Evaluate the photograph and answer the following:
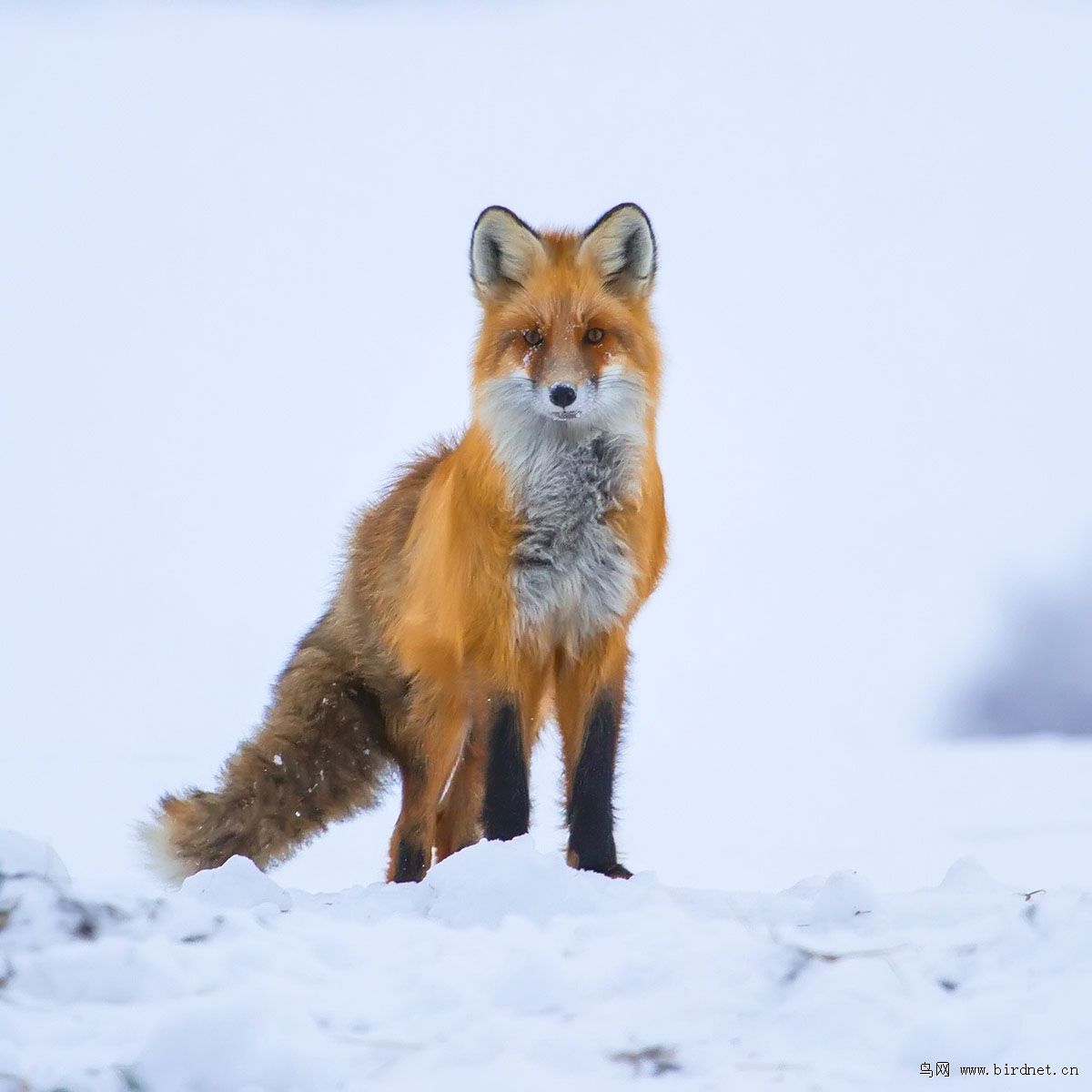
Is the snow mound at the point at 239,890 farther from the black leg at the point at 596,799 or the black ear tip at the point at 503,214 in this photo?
the black ear tip at the point at 503,214

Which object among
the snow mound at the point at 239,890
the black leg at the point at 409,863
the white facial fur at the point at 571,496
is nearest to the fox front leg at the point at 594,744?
the white facial fur at the point at 571,496

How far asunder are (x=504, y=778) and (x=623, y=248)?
178 centimetres

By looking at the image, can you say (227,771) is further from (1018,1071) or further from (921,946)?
(1018,1071)

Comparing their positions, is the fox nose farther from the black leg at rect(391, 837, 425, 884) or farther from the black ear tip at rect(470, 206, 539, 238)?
the black leg at rect(391, 837, 425, 884)

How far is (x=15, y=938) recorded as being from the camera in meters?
2.68

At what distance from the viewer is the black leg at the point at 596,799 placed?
13.9 ft

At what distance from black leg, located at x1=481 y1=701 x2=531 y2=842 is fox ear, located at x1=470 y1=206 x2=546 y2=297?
4.61ft

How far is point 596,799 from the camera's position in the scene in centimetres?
426

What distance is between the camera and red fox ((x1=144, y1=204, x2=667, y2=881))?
4.20 m

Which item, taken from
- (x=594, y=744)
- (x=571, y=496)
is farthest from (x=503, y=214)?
(x=594, y=744)

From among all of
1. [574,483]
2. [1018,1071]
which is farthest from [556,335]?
[1018,1071]

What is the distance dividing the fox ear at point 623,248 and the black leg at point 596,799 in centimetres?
138

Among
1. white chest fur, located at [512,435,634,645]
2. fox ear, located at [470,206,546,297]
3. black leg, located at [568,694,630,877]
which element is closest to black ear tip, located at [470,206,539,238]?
fox ear, located at [470,206,546,297]

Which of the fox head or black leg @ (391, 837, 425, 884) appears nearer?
the fox head
